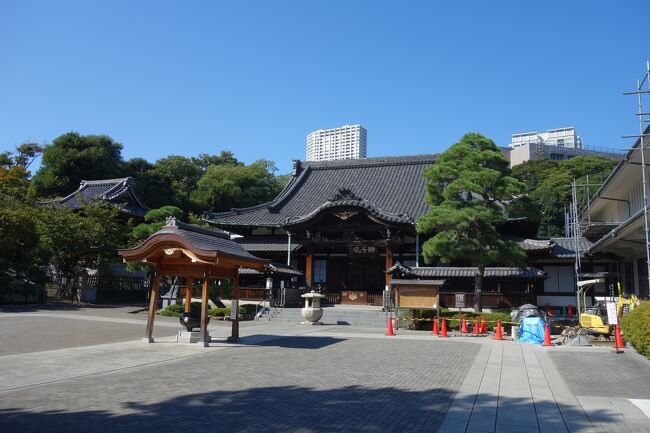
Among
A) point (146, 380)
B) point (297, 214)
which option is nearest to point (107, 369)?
point (146, 380)

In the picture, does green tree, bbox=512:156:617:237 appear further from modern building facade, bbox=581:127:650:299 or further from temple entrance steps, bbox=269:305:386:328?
temple entrance steps, bbox=269:305:386:328

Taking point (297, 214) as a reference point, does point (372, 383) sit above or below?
below

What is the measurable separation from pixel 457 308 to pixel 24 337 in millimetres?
18894

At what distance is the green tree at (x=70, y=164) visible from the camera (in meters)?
46.4

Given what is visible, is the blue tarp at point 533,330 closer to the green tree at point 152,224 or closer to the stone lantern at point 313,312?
the stone lantern at point 313,312

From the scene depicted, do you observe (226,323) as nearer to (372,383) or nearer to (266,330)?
(266,330)

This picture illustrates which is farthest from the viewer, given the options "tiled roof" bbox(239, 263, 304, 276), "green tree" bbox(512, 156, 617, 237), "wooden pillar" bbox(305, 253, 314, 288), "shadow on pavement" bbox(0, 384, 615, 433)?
"green tree" bbox(512, 156, 617, 237)

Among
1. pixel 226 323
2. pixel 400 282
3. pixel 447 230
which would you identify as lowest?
pixel 226 323

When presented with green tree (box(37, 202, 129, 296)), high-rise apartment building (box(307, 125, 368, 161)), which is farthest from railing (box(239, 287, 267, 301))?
high-rise apartment building (box(307, 125, 368, 161))

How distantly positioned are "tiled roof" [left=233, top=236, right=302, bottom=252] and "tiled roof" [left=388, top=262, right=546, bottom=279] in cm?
732

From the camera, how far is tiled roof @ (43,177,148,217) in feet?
124

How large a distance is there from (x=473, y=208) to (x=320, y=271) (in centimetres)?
1299

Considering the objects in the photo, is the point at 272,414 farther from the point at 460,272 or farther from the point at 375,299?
the point at 375,299

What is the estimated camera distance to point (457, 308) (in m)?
24.9
